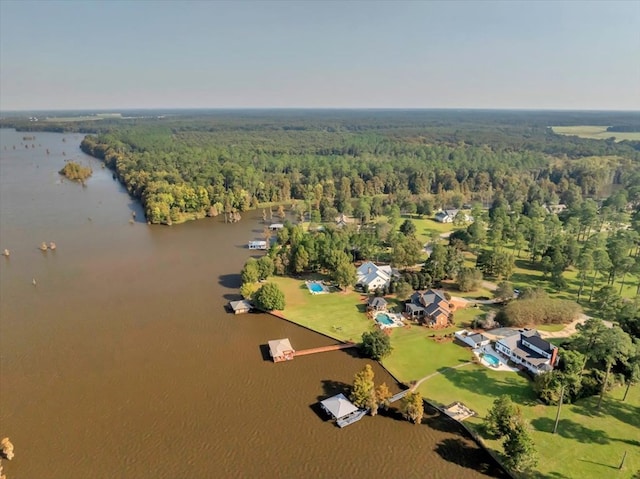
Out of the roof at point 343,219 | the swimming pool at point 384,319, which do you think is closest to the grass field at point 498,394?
the swimming pool at point 384,319

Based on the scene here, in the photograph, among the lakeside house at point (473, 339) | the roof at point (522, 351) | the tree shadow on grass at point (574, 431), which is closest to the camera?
the tree shadow on grass at point (574, 431)

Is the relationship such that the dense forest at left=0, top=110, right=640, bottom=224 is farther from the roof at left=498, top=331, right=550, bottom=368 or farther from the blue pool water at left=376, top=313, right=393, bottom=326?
the roof at left=498, top=331, right=550, bottom=368

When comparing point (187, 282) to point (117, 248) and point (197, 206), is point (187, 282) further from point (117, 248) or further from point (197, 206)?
point (197, 206)

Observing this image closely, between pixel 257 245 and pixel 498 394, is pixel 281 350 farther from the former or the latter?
pixel 257 245

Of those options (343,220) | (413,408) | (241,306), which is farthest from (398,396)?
(343,220)

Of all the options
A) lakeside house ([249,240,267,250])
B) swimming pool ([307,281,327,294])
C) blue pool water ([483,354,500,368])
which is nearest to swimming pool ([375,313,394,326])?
swimming pool ([307,281,327,294])

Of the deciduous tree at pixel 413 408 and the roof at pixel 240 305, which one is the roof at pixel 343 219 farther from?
the deciduous tree at pixel 413 408

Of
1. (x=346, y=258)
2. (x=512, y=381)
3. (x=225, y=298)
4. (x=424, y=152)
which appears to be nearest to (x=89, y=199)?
A: (x=225, y=298)
